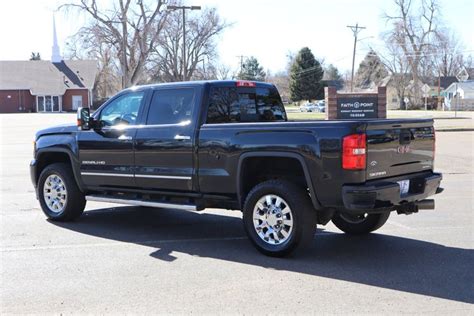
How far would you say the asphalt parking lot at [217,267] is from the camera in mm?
4727

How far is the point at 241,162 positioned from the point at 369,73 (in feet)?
326

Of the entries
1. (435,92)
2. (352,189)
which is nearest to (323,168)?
(352,189)

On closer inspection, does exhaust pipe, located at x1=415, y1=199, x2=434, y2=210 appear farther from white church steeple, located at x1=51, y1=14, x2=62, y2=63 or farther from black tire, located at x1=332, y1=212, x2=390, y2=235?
white church steeple, located at x1=51, y1=14, x2=62, y2=63

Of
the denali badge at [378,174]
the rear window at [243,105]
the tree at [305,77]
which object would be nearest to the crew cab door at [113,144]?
the rear window at [243,105]

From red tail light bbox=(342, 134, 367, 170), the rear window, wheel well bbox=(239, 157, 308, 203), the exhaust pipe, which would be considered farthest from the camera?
the rear window

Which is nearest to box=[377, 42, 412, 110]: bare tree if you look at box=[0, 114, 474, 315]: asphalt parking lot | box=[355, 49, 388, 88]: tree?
box=[355, 49, 388, 88]: tree

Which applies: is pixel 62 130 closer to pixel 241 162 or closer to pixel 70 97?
pixel 241 162

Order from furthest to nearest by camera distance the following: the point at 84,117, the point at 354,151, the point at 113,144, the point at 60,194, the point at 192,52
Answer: the point at 192,52 < the point at 60,194 < the point at 84,117 < the point at 113,144 < the point at 354,151

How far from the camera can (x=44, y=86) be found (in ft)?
240

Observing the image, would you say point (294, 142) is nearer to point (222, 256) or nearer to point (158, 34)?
point (222, 256)

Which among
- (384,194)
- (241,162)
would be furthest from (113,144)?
(384,194)

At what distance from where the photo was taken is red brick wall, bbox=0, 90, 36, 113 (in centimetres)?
7306

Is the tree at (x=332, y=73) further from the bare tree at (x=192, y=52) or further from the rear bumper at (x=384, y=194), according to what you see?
the rear bumper at (x=384, y=194)

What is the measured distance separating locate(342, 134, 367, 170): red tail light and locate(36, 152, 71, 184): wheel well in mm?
4494
